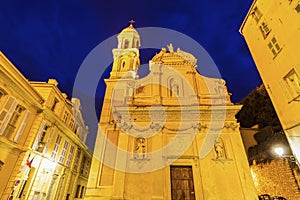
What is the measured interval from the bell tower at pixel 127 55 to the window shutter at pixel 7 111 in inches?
295

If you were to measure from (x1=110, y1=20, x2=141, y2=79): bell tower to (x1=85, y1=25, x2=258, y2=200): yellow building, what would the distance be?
1869 mm

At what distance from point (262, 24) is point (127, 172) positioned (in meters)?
11.6

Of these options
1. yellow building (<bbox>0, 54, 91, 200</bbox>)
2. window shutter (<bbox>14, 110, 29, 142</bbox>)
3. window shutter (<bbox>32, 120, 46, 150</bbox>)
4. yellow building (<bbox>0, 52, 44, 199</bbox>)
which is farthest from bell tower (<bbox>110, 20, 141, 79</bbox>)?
window shutter (<bbox>14, 110, 29, 142</bbox>)

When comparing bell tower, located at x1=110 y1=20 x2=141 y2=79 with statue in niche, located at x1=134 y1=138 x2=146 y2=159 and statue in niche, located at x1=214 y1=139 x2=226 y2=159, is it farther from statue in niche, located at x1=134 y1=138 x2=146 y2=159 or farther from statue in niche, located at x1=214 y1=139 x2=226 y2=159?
statue in niche, located at x1=214 y1=139 x2=226 y2=159

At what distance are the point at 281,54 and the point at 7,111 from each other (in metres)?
14.7

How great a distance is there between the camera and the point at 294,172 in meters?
9.10

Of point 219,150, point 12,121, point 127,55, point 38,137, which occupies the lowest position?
point 219,150

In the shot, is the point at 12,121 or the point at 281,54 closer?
the point at 281,54

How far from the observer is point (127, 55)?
17.2 metres

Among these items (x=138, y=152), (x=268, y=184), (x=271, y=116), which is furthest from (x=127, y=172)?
(x=271, y=116)

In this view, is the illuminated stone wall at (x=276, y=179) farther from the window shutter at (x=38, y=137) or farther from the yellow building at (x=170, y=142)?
the window shutter at (x=38, y=137)

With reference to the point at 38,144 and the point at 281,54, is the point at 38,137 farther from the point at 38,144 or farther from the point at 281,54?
the point at 281,54

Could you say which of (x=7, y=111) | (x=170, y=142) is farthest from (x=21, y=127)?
(x=170, y=142)

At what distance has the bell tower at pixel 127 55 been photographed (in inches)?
622
